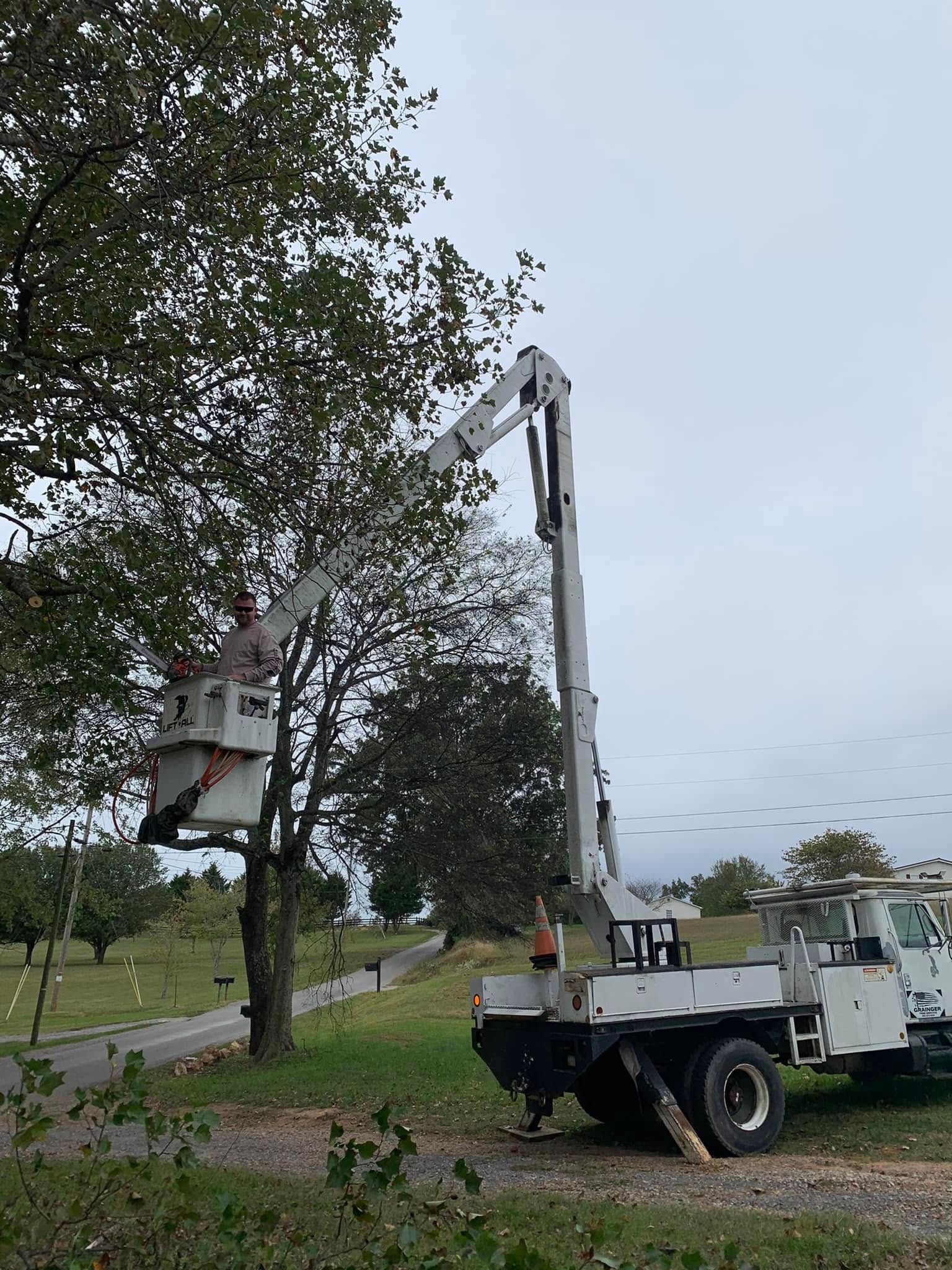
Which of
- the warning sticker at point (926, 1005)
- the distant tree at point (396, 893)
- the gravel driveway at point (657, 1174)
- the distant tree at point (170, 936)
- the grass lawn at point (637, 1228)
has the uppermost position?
the distant tree at point (170, 936)

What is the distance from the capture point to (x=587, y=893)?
989 centimetres

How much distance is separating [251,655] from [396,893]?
52.8ft

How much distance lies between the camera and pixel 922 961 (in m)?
11.6

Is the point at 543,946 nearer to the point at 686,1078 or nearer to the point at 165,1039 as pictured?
the point at 686,1078

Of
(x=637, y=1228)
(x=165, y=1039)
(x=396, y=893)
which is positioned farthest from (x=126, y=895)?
(x=637, y=1228)

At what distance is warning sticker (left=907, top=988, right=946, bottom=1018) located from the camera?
1118cm

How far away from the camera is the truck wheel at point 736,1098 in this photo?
29.7ft

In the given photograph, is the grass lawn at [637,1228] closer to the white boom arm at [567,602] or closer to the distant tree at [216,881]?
the white boom arm at [567,602]

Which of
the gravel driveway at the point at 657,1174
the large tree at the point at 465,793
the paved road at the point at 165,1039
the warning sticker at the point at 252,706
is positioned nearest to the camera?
the warning sticker at the point at 252,706

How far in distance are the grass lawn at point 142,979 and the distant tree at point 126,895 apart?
2519 mm

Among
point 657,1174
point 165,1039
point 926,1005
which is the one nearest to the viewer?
point 657,1174

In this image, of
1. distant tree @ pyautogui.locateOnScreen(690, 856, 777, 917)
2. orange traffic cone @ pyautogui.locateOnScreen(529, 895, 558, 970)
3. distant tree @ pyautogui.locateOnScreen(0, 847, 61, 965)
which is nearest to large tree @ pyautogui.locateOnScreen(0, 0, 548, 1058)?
orange traffic cone @ pyautogui.locateOnScreen(529, 895, 558, 970)

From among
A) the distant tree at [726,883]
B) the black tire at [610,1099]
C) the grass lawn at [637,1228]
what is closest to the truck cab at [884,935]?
the black tire at [610,1099]

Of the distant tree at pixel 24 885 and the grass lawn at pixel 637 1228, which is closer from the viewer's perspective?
the grass lawn at pixel 637 1228
